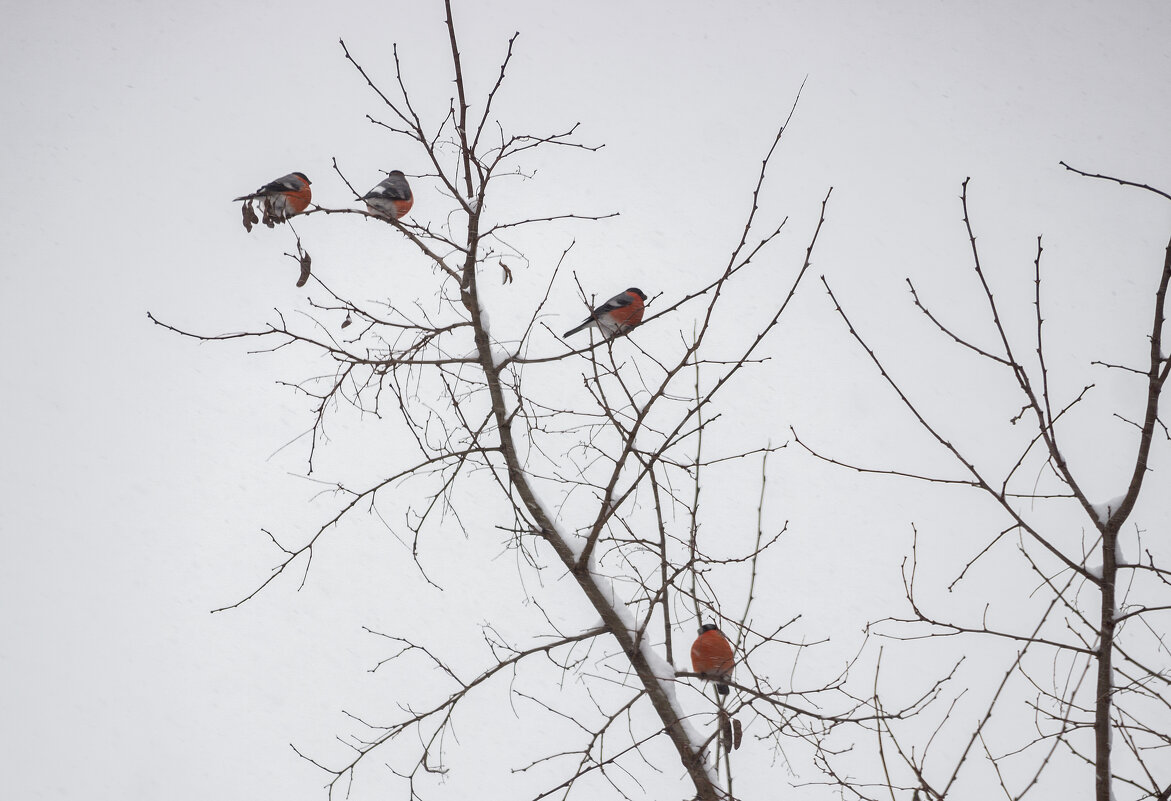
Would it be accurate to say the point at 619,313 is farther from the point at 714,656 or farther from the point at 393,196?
the point at 714,656

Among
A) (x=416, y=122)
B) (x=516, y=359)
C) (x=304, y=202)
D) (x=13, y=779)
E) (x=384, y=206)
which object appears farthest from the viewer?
(x=13, y=779)

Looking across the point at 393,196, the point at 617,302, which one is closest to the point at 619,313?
the point at 617,302

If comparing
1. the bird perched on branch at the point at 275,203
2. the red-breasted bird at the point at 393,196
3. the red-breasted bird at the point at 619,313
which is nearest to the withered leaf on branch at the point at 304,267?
the bird perched on branch at the point at 275,203

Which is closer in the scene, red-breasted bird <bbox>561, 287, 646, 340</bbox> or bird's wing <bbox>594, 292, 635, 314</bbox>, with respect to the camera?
red-breasted bird <bbox>561, 287, 646, 340</bbox>

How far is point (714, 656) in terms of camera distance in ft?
7.49

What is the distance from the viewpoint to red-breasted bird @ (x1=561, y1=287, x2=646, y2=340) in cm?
298

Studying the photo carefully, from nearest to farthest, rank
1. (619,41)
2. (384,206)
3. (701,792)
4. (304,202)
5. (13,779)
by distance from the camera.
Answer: (701,792)
(304,202)
(384,206)
(13,779)
(619,41)

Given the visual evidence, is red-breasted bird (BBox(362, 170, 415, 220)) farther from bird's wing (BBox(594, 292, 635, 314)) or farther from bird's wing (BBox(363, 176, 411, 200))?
bird's wing (BBox(594, 292, 635, 314))

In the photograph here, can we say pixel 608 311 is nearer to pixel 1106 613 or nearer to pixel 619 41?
pixel 1106 613

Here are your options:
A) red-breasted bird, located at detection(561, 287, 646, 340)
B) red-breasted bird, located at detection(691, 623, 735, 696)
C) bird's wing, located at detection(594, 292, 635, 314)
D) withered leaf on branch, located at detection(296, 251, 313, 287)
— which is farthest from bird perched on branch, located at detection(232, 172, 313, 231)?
red-breasted bird, located at detection(691, 623, 735, 696)

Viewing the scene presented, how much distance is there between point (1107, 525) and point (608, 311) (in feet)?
7.56

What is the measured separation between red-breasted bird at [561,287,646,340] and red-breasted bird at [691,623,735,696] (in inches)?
38.7

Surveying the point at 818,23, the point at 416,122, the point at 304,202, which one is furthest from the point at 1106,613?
the point at 818,23

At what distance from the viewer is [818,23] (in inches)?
976
